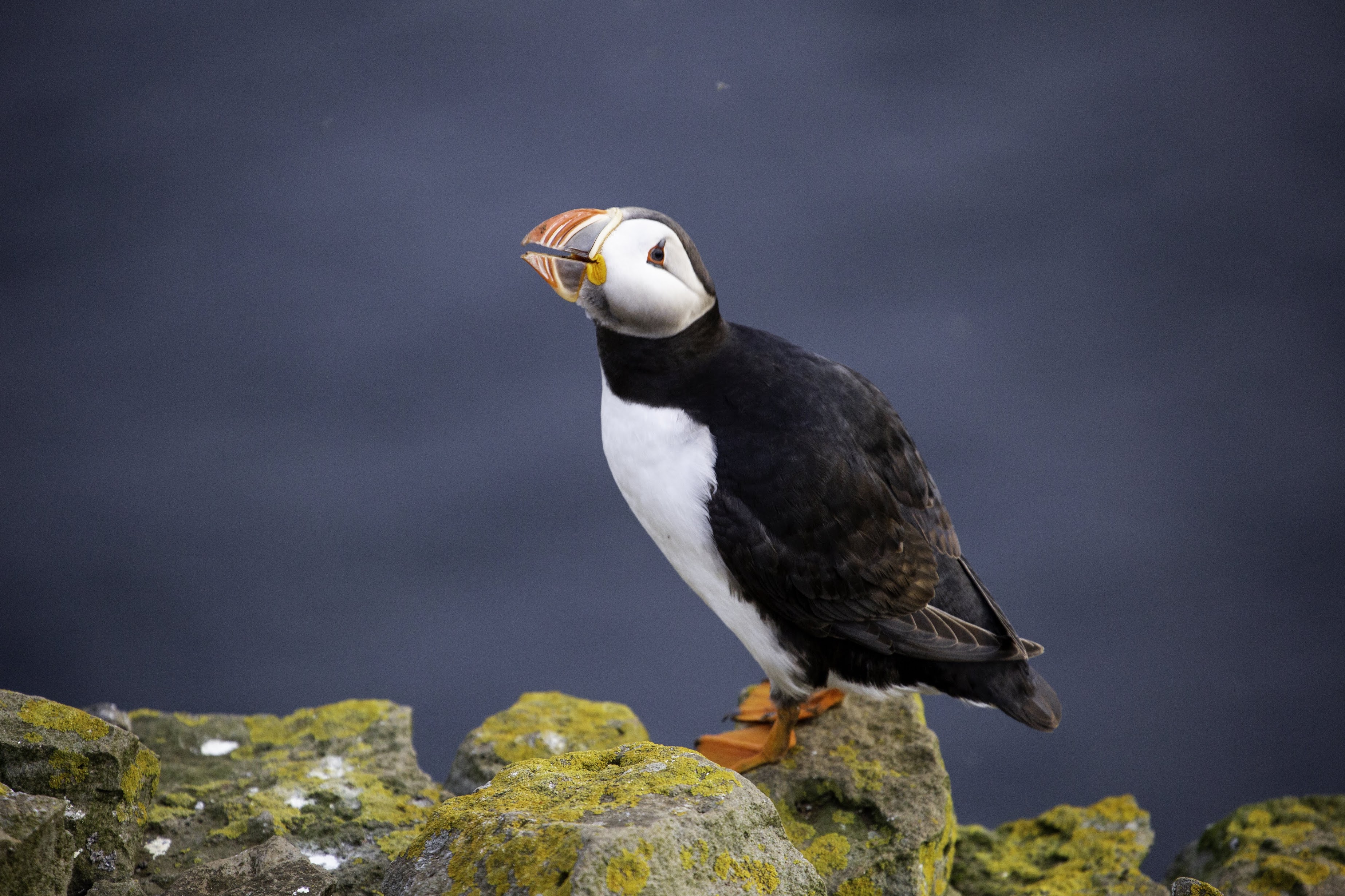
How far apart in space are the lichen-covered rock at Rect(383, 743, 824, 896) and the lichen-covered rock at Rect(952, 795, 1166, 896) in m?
1.28

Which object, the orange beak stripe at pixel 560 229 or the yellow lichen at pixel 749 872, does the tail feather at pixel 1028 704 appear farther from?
the orange beak stripe at pixel 560 229

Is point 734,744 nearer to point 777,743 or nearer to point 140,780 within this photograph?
point 777,743

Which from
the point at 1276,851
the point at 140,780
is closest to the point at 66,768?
the point at 140,780

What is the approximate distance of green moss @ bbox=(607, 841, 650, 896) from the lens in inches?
57.8

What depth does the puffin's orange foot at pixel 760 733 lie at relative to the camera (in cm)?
280

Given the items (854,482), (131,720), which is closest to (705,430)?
(854,482)

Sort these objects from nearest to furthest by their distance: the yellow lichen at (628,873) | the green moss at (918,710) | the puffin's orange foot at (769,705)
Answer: the yellow lichen at (628,873)
the green moss at (918,710)
the puffin's orange foot at (769,705)

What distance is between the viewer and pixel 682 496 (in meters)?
2.72

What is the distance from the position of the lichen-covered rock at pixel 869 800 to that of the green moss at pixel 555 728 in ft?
1.37

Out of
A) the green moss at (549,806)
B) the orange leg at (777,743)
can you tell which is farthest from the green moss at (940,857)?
the green moss at (549,806)

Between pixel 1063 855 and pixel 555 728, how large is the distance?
1425 mm

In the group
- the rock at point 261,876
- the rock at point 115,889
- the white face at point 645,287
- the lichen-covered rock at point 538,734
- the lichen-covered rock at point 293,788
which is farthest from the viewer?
the lichen-covered rock at point 538,734

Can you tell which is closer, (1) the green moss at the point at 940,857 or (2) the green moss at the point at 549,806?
(2) the green moss at the point at 549,806

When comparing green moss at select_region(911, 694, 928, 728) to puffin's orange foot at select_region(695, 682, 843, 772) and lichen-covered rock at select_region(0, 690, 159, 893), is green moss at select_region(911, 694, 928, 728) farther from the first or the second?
lichen-covered rock at select_region(0, 690, 159, 893)
